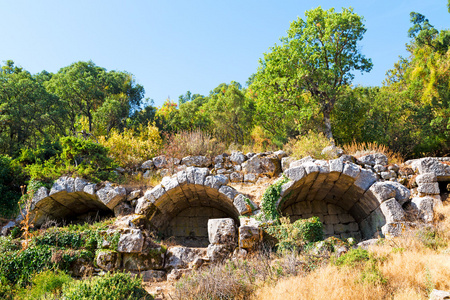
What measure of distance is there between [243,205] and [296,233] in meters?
1.85

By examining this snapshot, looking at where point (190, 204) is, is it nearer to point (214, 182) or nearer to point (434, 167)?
point (214, 182)

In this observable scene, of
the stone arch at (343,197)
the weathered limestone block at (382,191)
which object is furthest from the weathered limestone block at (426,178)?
the weathered limestone block at (382,191)

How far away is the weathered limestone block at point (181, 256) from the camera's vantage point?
933 cm

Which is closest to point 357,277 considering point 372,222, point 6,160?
point 372,222

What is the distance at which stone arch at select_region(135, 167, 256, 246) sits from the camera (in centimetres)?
1051

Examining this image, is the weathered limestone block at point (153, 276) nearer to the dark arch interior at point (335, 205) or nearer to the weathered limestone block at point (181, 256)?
the weathered limestone block at point (181, 256)

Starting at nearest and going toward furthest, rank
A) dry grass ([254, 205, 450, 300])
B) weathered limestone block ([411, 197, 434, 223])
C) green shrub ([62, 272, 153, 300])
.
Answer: dry grass ([254, 205, 450, 300]) → green shrub ([62, 272, 153, 300]) → weathered limestone block ([411, 197, 434, 223])

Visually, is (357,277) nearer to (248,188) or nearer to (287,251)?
(287,251)

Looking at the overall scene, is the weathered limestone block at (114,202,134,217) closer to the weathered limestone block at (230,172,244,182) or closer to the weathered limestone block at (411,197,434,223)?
the weathered limestone block at (230,172,244,182)

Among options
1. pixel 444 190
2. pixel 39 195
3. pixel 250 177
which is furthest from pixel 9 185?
pixel 444 190

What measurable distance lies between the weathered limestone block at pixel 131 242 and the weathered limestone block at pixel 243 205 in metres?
2.97

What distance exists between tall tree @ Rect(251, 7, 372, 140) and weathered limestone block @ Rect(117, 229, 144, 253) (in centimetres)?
913

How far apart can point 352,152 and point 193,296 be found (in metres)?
8.94

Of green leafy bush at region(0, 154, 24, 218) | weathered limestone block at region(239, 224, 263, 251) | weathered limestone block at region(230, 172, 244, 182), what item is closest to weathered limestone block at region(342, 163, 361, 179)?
weathered limestone block at region(239, 224, 263, 251)
